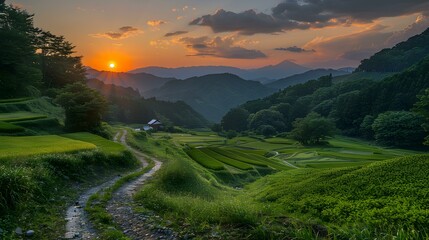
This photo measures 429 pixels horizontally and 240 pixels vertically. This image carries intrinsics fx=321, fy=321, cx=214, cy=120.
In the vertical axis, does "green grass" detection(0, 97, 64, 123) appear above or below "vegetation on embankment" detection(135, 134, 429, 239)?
above

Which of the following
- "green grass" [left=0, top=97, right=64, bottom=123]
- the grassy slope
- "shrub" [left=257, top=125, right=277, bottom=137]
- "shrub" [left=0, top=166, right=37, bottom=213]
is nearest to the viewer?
the grassy slope

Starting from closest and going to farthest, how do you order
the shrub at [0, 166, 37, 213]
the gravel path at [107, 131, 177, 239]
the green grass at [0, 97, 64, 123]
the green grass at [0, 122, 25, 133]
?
the gravel path at [107, 131, 177, 239] → the shrub at [0, 166, 37, 213] → the green grass at [0, 122, 25, 133] → the green grass at [0, 97, 64, 123]

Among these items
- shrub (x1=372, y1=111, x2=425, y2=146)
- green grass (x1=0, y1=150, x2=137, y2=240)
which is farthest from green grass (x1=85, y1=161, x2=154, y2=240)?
shrub (x1=372, y1=111, x2=425, y2=146)

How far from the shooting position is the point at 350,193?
14.9 meters

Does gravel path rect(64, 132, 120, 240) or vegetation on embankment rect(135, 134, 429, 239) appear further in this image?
gravel path rect(64, 132, 120, 240)

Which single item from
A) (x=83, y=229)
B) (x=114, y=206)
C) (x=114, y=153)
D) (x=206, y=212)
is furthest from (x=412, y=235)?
(x=114, y=153)

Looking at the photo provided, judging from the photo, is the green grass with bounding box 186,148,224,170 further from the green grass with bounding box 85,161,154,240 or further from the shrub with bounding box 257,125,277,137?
the shrub with bounding box 257,125,277,137

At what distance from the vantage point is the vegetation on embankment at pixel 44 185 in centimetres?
1214

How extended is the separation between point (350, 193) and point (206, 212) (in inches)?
271

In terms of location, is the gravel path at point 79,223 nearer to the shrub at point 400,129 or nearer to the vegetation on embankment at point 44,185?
the vegetation on embankment at point 44,185

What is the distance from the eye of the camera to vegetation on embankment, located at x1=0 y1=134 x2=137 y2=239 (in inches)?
478

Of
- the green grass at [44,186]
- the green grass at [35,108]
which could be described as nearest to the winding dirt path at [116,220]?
the green grass at [44,186]

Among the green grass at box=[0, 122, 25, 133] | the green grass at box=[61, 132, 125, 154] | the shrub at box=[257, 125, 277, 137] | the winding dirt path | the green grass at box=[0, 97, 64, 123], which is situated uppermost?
the green grass at box=[0, 97, 64, 123]

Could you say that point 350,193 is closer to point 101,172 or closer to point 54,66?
point 101,172
